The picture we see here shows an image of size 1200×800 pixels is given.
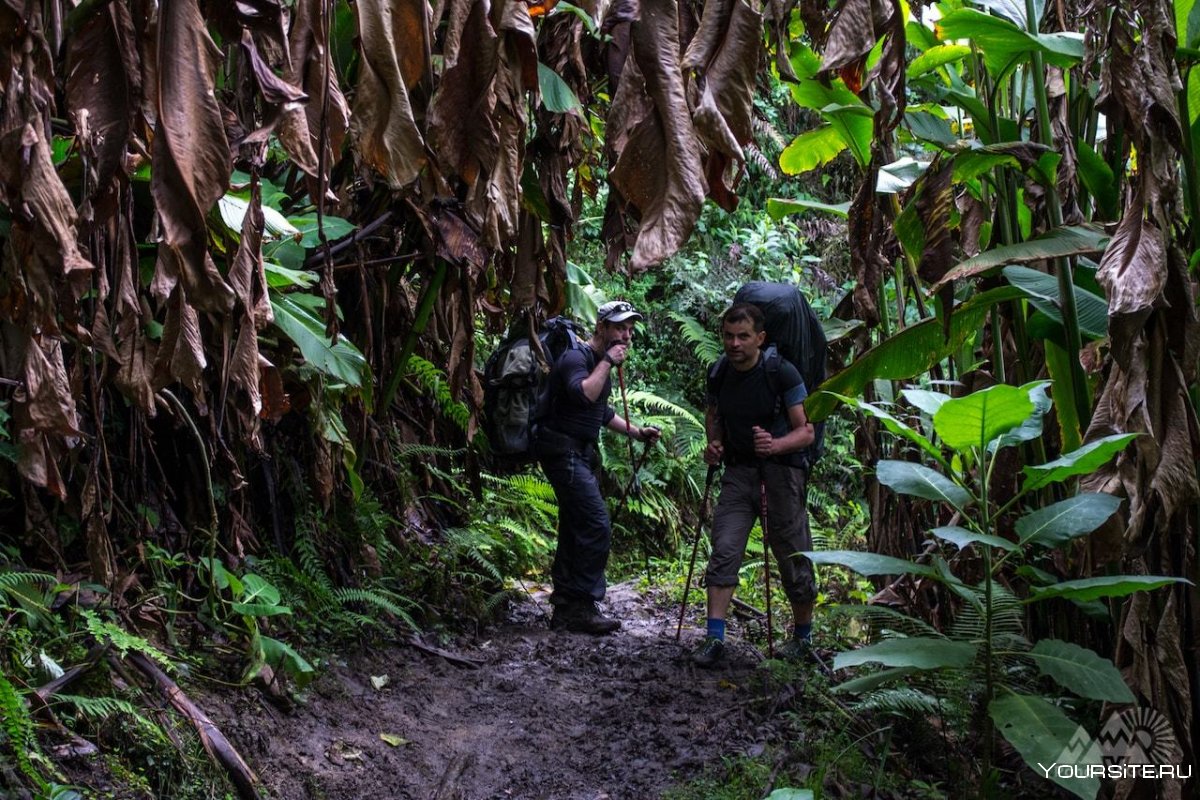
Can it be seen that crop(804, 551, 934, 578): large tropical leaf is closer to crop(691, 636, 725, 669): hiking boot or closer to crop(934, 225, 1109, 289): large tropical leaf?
crop(934, 225, 1109, 289): large tropical leaf

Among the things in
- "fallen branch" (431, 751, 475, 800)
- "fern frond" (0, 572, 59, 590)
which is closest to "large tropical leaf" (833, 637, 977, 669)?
"fallen branch" (431, 751, 475, 800)

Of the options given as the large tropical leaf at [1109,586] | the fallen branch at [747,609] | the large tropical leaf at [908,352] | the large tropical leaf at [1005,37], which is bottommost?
the fallen branch at [747,609]

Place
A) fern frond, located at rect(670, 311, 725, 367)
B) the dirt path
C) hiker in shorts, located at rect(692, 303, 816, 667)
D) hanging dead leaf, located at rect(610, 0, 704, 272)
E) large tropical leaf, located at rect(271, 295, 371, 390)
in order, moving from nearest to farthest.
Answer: hanging dead leaf, located at rect(610, 0, 704, 272) < the dirt path < large tropical leaf, located at rect(271, 295, 371, 390) < hiker in shorts, located at rect(692, 303, 816, 667) < fern frond, located at rect(670, 311, 725, 367)

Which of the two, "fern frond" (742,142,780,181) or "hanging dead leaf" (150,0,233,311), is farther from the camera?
Result: "fern frond" (742,142,780,181)

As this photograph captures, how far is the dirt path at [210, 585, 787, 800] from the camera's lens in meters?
4.15

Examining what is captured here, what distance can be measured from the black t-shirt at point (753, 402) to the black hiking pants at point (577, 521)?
1.26 meters

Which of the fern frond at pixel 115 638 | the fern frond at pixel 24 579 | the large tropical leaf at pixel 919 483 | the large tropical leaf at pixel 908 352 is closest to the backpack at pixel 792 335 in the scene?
the large tropical leaf at pixel 908 352

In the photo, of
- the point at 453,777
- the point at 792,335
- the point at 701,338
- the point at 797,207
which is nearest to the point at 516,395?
the point at 792,335

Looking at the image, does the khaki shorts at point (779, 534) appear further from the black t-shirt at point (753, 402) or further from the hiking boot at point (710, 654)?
the hiking boot at point (710, 654)

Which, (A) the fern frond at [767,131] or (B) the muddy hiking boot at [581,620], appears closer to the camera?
(B) the muddy hiking boot at [581,620]

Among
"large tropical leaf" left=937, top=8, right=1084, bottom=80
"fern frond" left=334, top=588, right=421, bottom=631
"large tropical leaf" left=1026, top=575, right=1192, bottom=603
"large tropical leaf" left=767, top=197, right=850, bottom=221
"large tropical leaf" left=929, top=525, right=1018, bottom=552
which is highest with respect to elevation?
"large tropical leaf" left=937, top=8, right=1084, bottom=80

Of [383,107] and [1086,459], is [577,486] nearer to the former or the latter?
[1086,459]

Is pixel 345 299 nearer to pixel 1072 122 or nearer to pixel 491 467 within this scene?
pixel 491 467

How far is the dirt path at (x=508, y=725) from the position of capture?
4.15m
